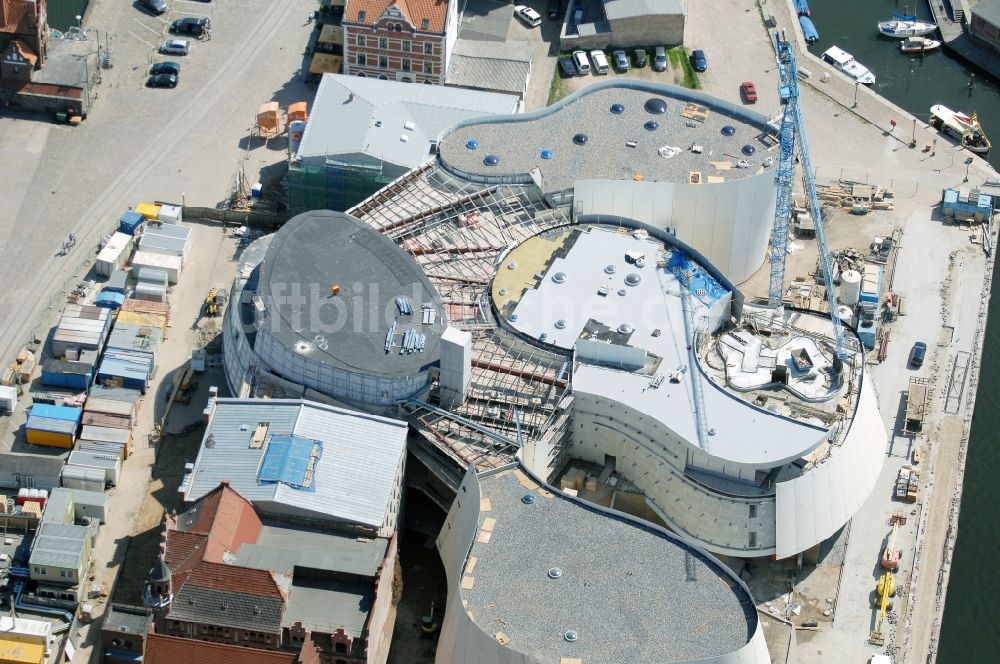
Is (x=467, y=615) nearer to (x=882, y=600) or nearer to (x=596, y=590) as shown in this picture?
(x=596, y=590)

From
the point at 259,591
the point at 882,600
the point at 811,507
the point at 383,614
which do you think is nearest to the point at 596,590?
the point at 383,614

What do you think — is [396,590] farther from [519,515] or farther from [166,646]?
[166,646]

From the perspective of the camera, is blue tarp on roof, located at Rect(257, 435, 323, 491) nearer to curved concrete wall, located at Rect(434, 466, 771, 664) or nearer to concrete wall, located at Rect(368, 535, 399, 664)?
concrete wall, located at Rect(368, 535, 399, 664)

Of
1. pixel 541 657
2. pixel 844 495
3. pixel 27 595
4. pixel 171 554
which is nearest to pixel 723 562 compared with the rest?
pixel 844 495

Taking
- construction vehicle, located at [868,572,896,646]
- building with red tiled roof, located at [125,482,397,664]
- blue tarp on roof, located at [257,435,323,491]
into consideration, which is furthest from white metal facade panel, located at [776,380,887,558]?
blue tarp on roof, located at [257,435,323,491]

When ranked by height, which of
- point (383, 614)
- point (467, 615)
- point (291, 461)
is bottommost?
point (383, 614)

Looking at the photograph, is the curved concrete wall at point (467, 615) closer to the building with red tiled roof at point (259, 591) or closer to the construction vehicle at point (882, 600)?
the building with red tiled roof at point (259, 591)
